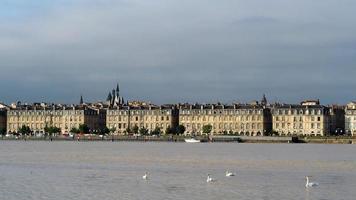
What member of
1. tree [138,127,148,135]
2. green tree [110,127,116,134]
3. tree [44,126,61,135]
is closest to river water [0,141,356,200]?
tree [138,127,148,135]

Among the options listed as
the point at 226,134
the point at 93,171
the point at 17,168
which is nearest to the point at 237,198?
the point at 93,171

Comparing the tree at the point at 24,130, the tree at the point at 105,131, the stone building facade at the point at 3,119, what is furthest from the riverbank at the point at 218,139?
the stone building facade at the point at 3,119

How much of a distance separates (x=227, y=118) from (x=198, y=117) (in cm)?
492

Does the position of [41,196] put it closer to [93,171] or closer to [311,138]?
[93,171]

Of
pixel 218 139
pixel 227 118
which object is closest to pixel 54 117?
pixel 227 118

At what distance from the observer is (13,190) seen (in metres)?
27.7

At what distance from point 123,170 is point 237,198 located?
12998mm

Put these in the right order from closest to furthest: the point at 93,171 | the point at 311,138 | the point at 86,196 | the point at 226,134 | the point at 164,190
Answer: the point at 86,196
the point at 164,190
the point at 93,171
the point at 311,138
the point at 226,134

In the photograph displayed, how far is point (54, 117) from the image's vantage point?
5856 inches

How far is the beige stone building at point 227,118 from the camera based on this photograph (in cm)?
13512

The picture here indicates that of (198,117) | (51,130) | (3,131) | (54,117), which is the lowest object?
(3,131)

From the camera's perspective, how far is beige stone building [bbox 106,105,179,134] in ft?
465

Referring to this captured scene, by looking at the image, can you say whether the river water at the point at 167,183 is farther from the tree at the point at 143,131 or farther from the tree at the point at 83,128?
the tree at the point at 83,128

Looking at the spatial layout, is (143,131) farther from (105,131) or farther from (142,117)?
(105,131)
